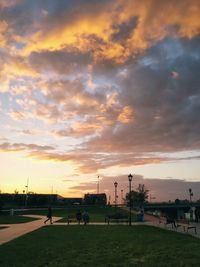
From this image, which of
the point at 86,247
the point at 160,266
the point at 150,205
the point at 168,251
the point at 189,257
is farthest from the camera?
the point at 150,205

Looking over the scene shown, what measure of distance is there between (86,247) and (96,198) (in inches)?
5619

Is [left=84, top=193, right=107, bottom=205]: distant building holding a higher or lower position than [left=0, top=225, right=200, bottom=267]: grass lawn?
higher

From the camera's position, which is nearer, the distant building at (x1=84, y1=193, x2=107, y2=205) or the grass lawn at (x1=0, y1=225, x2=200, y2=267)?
the grass lawn at (x1=0, y1=225, x2=200, y2=267)

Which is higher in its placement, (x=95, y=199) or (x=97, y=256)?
(x=95, y=199)

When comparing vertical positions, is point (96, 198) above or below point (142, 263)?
above

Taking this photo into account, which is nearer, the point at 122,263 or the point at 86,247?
Result: the point at 122,263

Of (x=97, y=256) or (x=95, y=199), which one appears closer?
(x=97, y=256)

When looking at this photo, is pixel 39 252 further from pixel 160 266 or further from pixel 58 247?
pixel 160 266

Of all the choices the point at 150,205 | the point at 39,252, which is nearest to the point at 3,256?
the point at 39,252

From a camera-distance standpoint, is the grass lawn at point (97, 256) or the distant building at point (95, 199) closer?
the grass lawn at point (97, 256)

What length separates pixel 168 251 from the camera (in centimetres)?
1655

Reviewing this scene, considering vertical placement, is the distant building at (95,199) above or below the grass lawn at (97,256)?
above

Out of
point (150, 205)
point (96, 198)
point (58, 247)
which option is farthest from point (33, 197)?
point (58, 247)

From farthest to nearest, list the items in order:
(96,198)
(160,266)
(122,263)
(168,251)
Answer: (96,198)
(168,251)
(122,263)
(160,266)
